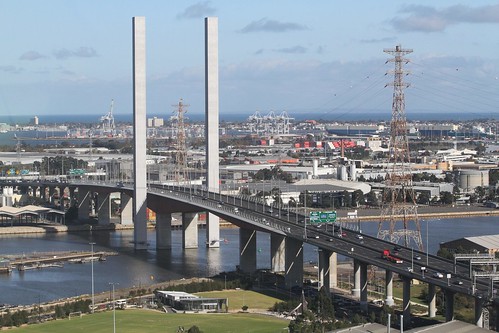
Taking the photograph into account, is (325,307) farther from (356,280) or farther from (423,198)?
(423,198)

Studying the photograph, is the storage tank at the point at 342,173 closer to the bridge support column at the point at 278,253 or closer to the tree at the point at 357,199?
the tree at the point at 357,199

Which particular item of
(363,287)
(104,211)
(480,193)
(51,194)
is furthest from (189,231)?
(480,193)

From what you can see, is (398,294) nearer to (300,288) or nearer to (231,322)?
(300,288)

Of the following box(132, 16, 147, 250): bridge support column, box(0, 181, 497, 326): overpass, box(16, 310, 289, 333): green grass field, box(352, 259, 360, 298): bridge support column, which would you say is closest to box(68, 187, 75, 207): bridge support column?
box(0, 181, 497, 326): overpass

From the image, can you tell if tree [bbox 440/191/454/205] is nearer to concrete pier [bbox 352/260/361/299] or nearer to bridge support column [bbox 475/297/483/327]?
concrete pier [bbox 352/260/361/299]

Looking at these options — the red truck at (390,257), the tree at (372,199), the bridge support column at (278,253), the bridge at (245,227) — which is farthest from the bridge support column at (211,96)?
the tree at (372,199)
